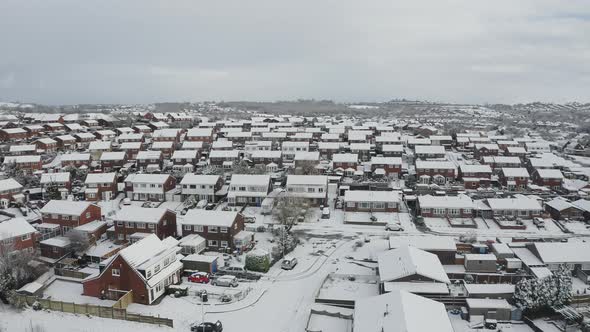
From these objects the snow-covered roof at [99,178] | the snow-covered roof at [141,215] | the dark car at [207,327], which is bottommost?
the dark car at [207,327]

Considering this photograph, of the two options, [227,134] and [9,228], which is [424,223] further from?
[227,134]

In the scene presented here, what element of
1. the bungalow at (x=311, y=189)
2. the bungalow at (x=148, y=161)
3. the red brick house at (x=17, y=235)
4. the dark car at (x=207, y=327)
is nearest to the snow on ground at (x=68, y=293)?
the red brick house at (x=17, y=235)

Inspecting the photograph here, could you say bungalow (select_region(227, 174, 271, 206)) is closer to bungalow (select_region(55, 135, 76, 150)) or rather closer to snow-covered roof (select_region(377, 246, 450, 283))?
snow-covered roof (select_region(377, 246, 450, 283))

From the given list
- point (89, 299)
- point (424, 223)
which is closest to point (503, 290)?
point (424, 223)

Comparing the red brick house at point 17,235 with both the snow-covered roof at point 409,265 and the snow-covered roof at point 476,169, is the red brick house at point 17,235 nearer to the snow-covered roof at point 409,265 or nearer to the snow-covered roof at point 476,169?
the snow-covered roof at point 409,265

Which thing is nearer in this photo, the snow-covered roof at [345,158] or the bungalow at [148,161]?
the snow-covered roof at [345,158]

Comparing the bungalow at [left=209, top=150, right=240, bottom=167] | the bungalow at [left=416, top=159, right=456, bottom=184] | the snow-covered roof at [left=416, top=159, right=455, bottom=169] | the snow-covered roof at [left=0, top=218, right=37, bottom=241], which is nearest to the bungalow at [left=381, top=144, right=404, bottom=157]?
the snow-covered roof at [left=416, top=159, right=455, bottom=169]
